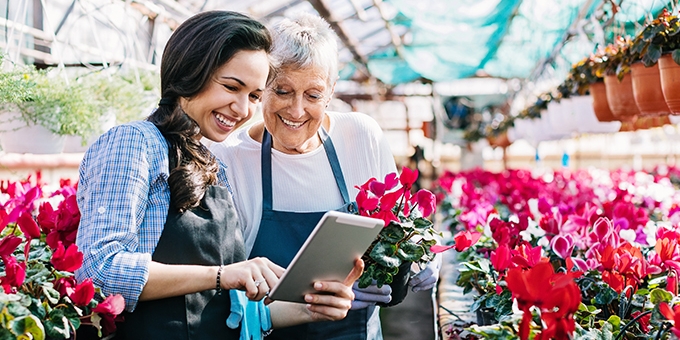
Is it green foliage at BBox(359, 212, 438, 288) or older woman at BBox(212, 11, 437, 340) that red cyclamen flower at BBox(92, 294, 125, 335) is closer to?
green foliage at BBox(359, 212, 438, 288)

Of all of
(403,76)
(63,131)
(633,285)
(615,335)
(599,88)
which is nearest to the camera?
(615,335)

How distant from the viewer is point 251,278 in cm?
130

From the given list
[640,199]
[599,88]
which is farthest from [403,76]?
[599,88]

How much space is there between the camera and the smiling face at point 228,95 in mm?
1443

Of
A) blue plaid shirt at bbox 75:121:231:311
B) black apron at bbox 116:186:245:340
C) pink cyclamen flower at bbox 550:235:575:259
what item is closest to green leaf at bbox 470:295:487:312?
pink cyclamen flower at bbox 550:235:575:259

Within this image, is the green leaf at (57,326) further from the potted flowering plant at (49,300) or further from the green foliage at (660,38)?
the green foliage at (660,38)

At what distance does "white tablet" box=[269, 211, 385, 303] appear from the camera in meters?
1.17

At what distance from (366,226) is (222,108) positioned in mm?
444

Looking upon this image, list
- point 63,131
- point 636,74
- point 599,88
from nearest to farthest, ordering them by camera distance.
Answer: point 63,131, point 636,74, point 599,88

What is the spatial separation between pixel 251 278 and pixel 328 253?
16 centimetres

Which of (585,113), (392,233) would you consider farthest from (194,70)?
(585,113)

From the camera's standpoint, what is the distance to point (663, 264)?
5.60 ft

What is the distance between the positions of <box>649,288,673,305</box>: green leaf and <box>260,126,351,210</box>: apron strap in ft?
2.60

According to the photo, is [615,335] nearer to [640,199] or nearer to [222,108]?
[222,108]
